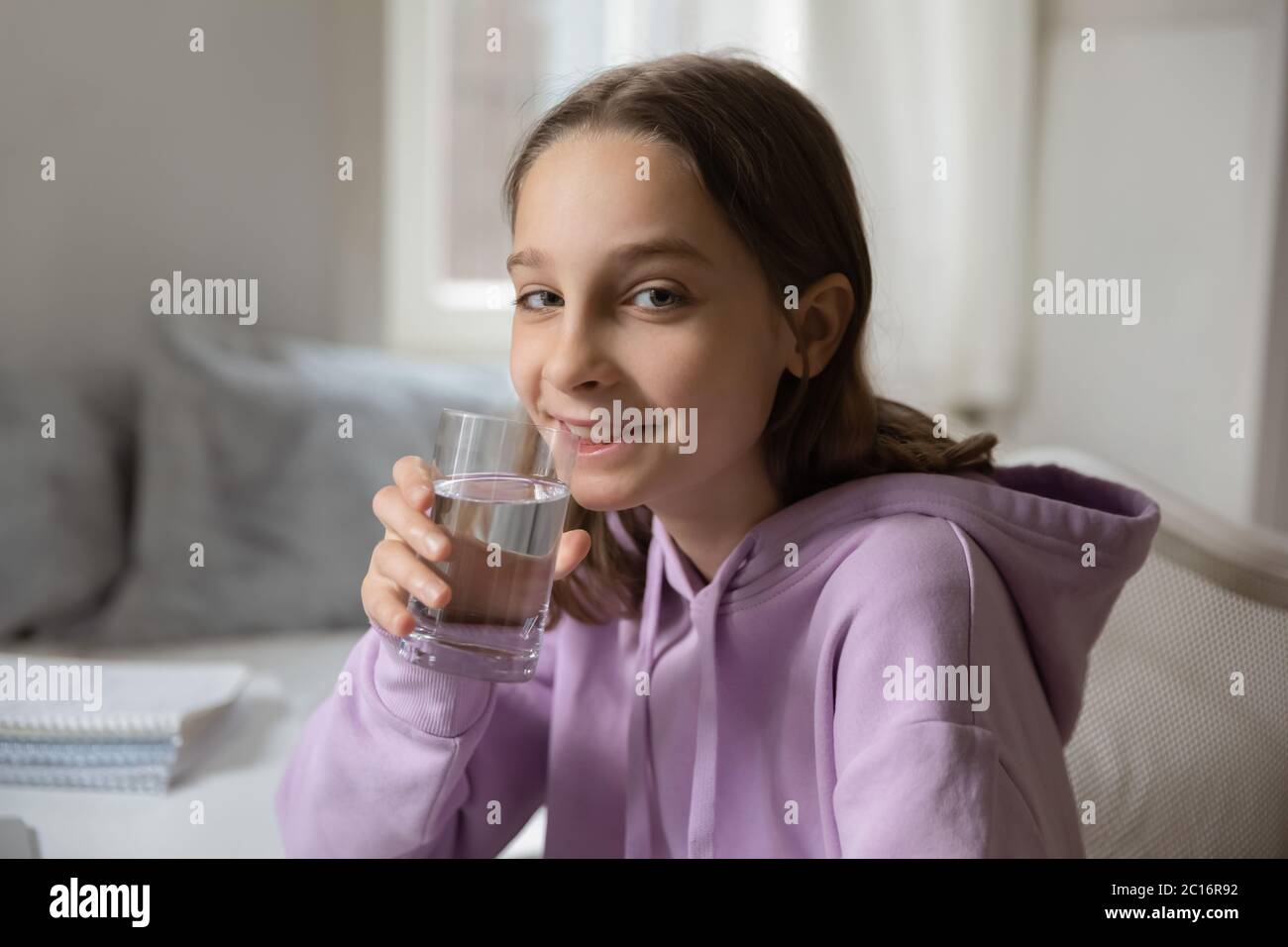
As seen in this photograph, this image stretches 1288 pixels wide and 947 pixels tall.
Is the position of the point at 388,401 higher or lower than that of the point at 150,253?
lower

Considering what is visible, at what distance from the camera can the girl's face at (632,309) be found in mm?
709

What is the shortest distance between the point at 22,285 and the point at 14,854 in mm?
901

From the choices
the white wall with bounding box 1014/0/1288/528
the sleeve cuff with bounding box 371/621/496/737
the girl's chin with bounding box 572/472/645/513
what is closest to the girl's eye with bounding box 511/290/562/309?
the girl's chin with bounding box 572/472/645/513

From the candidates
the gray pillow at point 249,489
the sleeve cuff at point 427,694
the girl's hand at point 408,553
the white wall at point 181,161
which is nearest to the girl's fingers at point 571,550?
the girl's hand at point 408,553

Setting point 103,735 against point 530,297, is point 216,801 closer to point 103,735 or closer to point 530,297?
point 103,735

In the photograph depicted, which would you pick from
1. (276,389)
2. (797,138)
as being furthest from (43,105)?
(797,138)

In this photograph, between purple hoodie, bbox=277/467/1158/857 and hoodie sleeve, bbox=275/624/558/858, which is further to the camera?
hoodie sleeve, bbox=275/624/558/858

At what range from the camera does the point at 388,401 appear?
160 cm

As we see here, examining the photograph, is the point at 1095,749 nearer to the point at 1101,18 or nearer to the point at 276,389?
the point at 276,389

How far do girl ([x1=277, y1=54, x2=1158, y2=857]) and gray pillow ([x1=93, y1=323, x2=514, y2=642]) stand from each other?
619mm

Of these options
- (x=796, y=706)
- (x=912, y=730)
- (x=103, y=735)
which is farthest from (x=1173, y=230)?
(x=103, y=735)

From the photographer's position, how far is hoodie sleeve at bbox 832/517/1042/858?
619 mm

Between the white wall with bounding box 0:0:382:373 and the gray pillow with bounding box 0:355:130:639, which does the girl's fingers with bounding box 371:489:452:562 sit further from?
the white wall with bounding box 0:0:382:373

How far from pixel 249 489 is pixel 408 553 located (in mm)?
909
